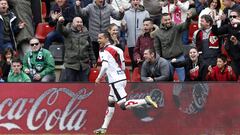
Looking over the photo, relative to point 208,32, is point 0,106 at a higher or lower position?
lower

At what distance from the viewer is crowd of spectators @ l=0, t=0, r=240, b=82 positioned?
16250 mm

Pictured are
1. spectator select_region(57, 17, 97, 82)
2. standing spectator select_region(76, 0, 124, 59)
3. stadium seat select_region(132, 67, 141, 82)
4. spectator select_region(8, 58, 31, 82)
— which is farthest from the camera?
standing spectator select_region(76, 0, 124, 59)

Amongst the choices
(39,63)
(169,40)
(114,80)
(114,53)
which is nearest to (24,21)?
(39,63)

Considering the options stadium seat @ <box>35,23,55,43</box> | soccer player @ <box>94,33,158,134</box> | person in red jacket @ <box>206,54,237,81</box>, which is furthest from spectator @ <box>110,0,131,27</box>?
person in red jacket @ <box>206,54,237,81</box>

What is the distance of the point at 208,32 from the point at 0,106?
4827 millimetres

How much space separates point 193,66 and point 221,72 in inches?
29.2

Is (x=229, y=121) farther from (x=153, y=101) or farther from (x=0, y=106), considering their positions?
(x=0, y=106)

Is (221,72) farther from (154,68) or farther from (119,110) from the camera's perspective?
(119,110)

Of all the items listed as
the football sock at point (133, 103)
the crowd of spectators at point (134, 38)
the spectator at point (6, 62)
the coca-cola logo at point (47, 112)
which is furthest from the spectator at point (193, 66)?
the spectator at point (6, 62)

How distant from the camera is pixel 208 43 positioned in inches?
660

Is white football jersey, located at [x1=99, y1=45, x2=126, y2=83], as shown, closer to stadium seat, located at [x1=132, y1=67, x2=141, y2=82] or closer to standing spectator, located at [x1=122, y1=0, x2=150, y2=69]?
stadium seat, located at [x1=132, y1=67, x2=141, y2=82]

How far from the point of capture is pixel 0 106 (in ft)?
51.0

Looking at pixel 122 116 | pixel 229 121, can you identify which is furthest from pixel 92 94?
pixel 229 121

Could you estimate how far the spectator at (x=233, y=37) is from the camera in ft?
53.3
